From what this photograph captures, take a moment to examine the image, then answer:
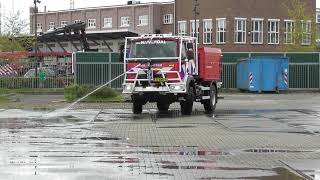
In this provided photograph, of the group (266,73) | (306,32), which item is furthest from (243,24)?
(266,73)

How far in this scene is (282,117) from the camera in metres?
22.9

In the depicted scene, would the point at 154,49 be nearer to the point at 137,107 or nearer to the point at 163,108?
the point at 137,107

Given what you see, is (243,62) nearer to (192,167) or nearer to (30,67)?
(30,67)

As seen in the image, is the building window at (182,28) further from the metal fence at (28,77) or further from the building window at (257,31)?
the metal fence at (28,77)

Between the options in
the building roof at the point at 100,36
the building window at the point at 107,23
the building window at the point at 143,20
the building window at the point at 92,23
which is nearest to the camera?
→ the building roof at the point at 100,36

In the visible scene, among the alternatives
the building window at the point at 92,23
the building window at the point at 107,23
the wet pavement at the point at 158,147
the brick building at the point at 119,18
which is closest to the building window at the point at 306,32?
the brick building at the point at 119,18

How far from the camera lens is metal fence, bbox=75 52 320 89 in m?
48.1

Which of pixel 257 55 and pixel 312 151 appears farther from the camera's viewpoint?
pixel 257 55

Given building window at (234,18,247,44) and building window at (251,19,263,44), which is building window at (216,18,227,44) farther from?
building window at (251,19,263,44)

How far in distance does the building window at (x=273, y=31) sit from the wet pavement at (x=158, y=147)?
55.2 m

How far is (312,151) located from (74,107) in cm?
1739

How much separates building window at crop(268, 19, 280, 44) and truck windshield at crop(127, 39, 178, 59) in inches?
2165

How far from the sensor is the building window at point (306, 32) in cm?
6334

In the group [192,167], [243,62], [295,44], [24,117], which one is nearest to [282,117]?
[24,117]
